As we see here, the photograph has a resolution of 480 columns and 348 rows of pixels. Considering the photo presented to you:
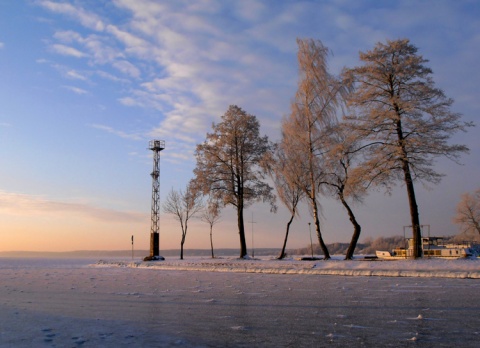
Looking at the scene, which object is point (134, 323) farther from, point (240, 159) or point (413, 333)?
point (240, 159)

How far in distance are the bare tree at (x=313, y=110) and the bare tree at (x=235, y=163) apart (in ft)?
18.8

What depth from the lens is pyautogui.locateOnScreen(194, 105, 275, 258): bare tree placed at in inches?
1511

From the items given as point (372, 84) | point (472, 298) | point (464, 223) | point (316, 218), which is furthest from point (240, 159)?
point (464, 223)

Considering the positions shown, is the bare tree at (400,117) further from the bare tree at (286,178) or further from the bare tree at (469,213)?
the bare tree at (469,213)

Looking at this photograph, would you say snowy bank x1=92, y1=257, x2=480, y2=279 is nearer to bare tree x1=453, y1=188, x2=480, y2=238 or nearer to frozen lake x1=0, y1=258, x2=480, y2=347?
frozen lake x1=0, y1=258, x2=480, y2=347

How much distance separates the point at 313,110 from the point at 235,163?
9.25m

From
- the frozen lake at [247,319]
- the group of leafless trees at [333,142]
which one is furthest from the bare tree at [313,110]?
the frozen lake at [247,319]

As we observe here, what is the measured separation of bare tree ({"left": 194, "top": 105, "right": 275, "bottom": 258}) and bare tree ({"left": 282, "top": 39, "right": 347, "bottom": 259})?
5730 mm

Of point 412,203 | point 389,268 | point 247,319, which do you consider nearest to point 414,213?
point 412,203

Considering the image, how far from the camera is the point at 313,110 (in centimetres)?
3334

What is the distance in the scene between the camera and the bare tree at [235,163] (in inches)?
1511

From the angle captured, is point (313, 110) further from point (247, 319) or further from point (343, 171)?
point (247, 319)

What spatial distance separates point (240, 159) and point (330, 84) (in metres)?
10.8

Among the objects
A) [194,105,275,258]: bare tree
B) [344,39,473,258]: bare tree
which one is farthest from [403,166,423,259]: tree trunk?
[194,105,275,258]: bare tree
